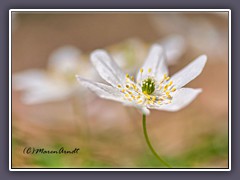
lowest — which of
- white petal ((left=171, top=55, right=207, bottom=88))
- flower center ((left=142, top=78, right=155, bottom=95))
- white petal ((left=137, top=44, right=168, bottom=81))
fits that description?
flower center ((left=142, top=78, right=155, bottom=95))

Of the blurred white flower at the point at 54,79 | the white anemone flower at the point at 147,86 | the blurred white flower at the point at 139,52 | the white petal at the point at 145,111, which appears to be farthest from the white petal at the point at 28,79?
the white petal at the point at 145,111

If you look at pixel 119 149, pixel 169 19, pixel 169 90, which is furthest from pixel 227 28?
pixel 119 149

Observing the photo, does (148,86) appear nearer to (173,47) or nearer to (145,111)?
(145,111)

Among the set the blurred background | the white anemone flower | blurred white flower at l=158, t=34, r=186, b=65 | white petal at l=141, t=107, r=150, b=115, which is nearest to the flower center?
the white anemone flower

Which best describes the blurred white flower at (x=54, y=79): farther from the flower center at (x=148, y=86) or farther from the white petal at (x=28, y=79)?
the flower center at (x=148, y=86)

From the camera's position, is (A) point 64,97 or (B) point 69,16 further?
(A) point 64,97

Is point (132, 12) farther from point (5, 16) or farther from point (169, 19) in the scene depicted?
point (5, 16)

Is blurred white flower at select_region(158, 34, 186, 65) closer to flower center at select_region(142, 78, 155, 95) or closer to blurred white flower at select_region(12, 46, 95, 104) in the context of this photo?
blurred white flower at select_region(12, 46, 95, 104)

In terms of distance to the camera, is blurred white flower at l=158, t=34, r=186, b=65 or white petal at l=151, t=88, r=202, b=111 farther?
blurred white flower at l=158, t=34, r=186, b=65
